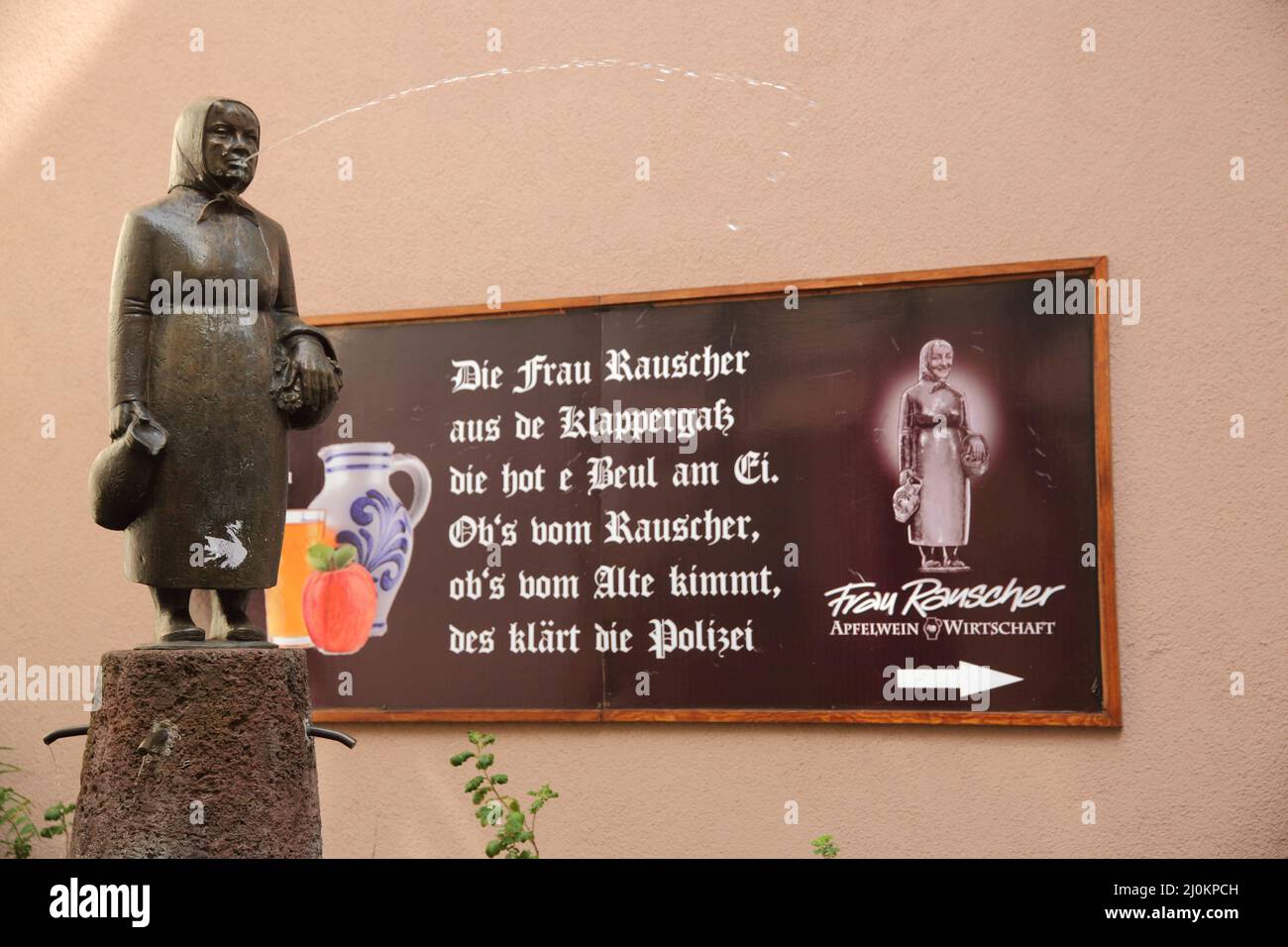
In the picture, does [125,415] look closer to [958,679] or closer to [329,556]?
[329,556]

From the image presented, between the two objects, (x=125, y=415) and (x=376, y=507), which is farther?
(x=376, y=507)

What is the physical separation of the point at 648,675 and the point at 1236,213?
228 cm

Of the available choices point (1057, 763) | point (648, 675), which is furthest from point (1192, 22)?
point (648, 675)

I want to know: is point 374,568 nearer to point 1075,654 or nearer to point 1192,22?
point 1075,654

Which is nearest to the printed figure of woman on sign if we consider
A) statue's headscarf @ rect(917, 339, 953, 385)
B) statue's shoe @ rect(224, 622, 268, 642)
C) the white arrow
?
statue's headscarf @ rect(917, 339, 953, 385)

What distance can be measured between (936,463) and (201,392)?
2408 millimetres

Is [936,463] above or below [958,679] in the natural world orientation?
above

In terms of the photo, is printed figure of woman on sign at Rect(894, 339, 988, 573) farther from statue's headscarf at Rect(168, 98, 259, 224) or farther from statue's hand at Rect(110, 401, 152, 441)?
statue's hand at Rect(110, 401, 152, 441)

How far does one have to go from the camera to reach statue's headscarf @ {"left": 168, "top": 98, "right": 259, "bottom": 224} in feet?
Result: 10.9

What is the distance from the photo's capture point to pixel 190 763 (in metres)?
3.11

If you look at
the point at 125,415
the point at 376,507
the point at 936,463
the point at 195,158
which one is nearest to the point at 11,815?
the point at 376,507

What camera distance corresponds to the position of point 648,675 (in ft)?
16.3

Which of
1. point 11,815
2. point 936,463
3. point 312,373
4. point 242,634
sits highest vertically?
point 312,373

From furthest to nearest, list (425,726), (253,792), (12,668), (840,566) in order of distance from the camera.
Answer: (12,668) < (425,726) < (840,566) < (253,792)
